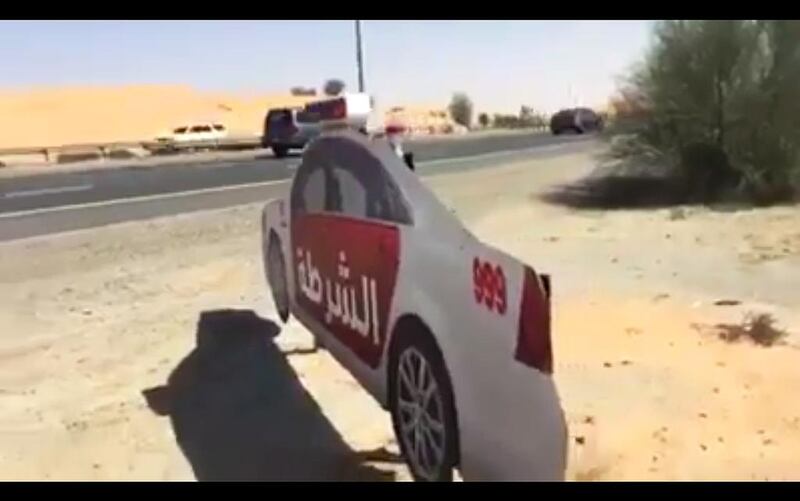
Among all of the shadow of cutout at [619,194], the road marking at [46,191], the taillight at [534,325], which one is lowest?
the shadow of cutout at [619,194]

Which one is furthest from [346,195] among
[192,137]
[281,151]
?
[192,137]

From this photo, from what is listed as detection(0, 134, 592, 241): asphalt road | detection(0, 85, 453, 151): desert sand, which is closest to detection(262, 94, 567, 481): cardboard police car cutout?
detection(0, 134, 592, 241): asphalt road

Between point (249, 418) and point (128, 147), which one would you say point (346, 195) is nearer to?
point (249, 418)

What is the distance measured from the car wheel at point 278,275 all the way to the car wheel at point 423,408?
2747mm

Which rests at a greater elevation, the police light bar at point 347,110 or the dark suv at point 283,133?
the police light bar at point 347,110

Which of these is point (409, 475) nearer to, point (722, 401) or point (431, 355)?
point (431, 355)

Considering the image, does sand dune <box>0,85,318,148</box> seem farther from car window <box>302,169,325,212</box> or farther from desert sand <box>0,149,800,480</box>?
car window <box>302,169,325,212</box>

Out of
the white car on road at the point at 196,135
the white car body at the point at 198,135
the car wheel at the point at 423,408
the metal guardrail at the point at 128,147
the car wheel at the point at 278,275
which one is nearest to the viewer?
the car wheel at the point at 423,408

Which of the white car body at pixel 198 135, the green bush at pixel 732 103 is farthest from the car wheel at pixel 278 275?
the white car body at pixel 198 135

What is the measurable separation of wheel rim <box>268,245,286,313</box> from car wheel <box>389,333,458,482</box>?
114 inches

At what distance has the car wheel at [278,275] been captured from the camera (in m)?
7.62

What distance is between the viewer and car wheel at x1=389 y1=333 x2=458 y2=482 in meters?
4.32

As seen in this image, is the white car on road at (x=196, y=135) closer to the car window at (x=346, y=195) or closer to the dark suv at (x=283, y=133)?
the dark suv at (x=283, y=133)

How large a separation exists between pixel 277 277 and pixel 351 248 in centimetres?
259
